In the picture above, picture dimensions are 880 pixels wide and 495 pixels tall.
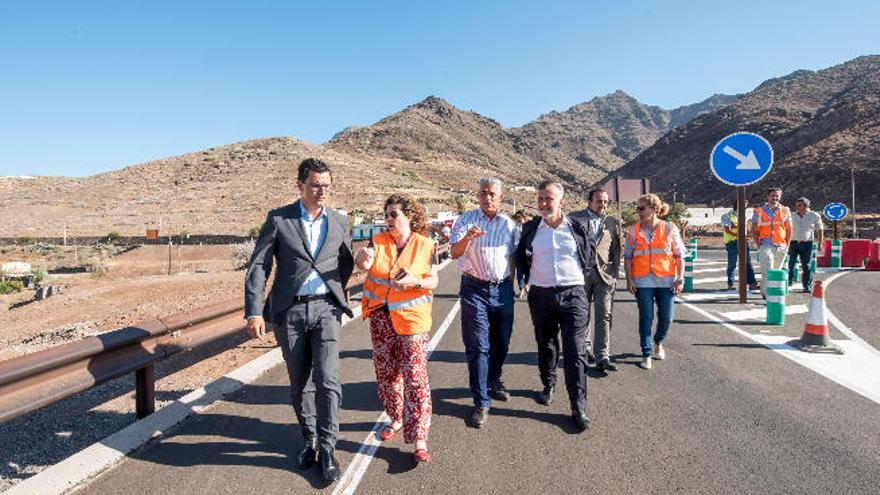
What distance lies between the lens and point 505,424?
4.75 m

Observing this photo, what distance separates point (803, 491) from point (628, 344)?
4.35 metres

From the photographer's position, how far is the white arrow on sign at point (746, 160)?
9.31m

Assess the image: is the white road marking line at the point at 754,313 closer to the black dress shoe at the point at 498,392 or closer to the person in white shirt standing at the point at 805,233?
the person in white shirt standing at the point at 805,233

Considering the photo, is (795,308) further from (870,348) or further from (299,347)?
(299,347)

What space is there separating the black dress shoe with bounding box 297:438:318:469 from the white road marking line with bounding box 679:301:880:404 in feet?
15.5

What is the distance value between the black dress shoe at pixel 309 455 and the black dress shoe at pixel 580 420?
203cm

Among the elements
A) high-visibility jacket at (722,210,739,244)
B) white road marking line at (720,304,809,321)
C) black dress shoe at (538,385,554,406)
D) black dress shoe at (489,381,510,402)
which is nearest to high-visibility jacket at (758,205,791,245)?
white road marking line at (720,304,809,321)

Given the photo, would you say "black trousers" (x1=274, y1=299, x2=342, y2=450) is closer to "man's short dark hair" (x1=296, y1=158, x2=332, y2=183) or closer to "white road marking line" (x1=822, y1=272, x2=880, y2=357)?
"man's short dark hair" (x1=296, y1=158, x2=332, y2=183)

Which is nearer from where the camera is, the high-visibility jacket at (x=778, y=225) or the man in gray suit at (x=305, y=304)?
the man in gray suit at (x=305, y=304)

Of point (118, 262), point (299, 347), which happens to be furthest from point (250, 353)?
point (118, 262)

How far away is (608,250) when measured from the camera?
6.54 metres

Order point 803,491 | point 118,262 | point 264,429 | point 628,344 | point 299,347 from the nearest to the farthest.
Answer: point 803,491 → point 299,347 → point 264,429 → point 628,344 → point 118,262

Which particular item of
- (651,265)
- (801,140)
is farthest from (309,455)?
(801,140)

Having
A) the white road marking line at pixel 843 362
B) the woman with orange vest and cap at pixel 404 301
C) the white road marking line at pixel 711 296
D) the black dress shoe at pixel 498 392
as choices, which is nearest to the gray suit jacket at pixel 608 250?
the black dress shoe at pixel 498 392
